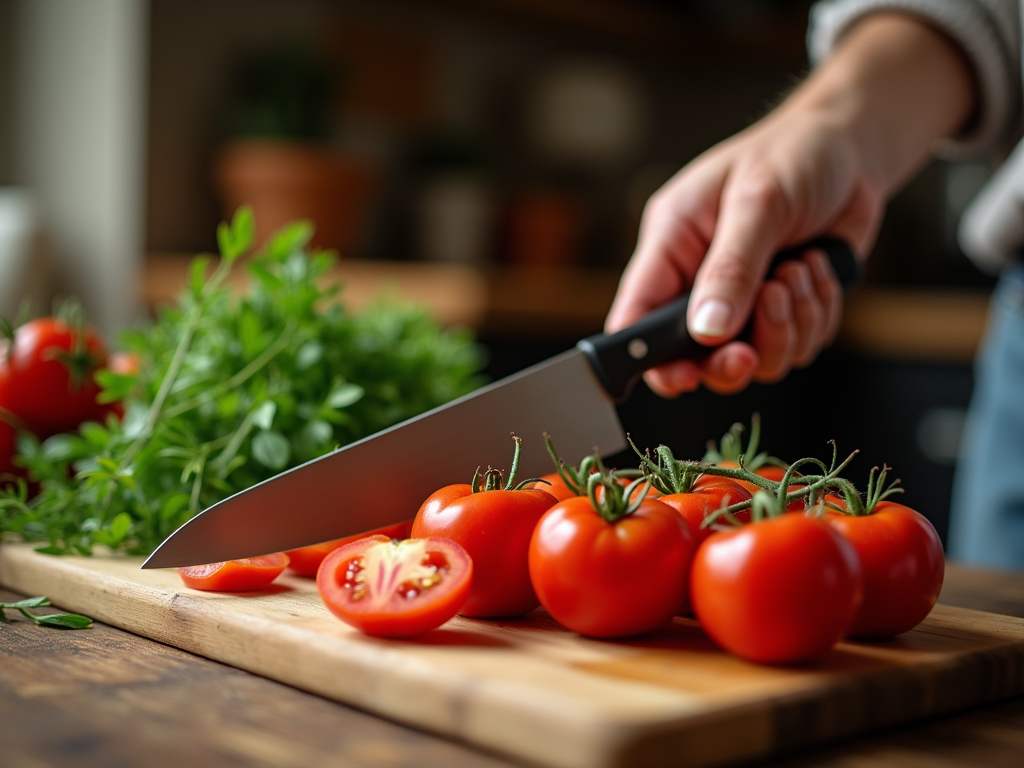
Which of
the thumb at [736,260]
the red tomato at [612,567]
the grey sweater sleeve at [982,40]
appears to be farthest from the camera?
the grey sweater sleeve at [982,40]

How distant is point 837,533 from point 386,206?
338 cm

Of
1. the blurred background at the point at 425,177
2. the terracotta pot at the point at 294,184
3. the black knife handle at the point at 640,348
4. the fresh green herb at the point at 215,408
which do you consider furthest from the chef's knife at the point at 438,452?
the terracotta pot at the point at 294,184

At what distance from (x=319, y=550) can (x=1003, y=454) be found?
3.79ft

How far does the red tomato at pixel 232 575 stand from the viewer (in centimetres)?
93

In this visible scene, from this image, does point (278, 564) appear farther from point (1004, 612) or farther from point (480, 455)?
point (1004, 612)

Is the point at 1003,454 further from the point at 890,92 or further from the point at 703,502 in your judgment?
the point at 703,502

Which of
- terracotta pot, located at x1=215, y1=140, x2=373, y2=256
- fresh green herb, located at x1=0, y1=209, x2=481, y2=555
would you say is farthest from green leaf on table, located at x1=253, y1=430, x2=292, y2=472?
terracotta pot, located at x1=215, y1=140, x2=373, y2=256

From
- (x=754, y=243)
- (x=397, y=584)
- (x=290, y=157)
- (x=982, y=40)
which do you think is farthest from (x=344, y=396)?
(x=290, y=157)

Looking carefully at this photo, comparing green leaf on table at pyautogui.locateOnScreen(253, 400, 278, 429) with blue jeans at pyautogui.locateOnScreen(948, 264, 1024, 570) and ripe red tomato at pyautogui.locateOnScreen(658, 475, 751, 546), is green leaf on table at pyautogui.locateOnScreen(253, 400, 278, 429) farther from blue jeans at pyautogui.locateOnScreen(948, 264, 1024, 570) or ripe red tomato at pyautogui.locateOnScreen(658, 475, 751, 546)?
blue jeans at pyautogui.locateOnScreen(948, 264, 1024, 570)

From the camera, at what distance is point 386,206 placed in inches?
156

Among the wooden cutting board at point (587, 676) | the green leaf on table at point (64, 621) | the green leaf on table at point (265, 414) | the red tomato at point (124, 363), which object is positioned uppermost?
the red tomato at point (124, 363)

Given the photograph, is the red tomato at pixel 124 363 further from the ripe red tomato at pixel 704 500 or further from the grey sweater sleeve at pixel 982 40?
the grey sweater sleeve at pixel 982 40

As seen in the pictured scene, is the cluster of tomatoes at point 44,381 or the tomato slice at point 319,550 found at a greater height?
the cluster of tomatoes at point 44,381

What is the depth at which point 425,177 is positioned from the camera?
388 centimetres
